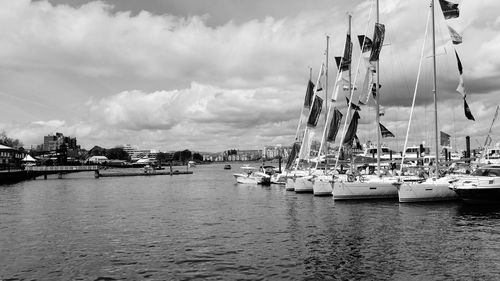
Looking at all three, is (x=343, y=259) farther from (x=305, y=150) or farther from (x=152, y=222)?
(x=305, y=150)

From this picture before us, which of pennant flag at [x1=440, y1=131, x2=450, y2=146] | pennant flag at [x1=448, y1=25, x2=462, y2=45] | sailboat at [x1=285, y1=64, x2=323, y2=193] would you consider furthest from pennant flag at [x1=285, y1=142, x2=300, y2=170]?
pennant flag at [x1=448, y1=25, x2=462, y2=45]

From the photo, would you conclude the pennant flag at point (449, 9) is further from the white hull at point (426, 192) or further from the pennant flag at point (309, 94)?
A: the pennant flag at point (309, 94)

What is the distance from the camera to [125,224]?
115 feet

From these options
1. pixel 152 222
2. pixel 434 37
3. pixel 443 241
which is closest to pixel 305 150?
pixel 434 37

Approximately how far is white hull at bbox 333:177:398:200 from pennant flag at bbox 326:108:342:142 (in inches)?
485

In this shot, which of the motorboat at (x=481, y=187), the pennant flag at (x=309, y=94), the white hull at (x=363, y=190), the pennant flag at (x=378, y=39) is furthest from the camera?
the pennant flag at (x=309, y=94)

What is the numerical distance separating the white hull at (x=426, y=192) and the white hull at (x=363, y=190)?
10.4ft

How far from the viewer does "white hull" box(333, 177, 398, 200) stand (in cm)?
4753

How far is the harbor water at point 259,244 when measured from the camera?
19766 millimetres

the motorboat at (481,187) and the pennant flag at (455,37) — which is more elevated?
the pennant flag at (455,37)

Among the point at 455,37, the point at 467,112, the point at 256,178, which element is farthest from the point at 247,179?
the point at 455,37

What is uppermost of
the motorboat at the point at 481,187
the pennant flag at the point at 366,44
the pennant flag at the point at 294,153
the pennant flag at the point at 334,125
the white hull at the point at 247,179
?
the pennant flag at the point at 366,44

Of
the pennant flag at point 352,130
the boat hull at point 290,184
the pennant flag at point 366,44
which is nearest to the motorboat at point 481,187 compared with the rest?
the pennant flag at point 352,130

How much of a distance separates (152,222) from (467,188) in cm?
3009
